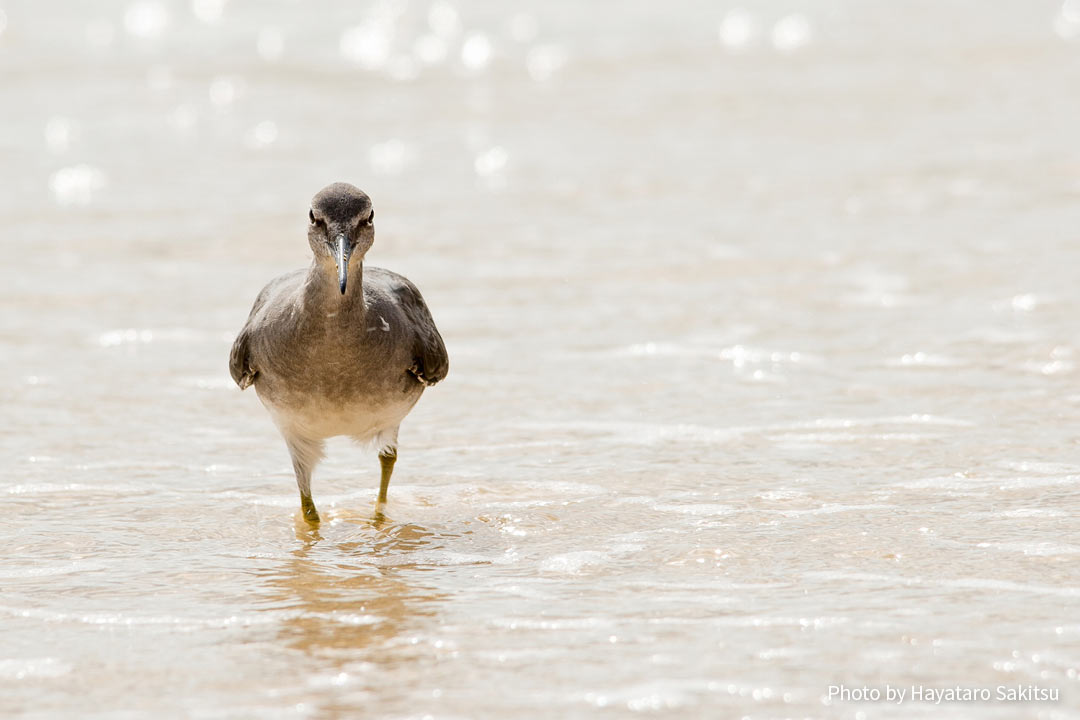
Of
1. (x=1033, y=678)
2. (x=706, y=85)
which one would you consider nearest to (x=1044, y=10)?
(x=706, y=85)

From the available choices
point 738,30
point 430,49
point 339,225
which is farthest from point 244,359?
point 738,30

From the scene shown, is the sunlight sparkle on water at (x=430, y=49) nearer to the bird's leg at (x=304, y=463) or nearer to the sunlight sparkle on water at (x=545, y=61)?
the sunlight sparkle on water at (x=545, y=61)

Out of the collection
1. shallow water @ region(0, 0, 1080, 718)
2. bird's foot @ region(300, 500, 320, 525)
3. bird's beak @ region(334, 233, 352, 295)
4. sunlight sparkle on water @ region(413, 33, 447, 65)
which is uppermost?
bird's beak @ region(334, 233, 352, 295)

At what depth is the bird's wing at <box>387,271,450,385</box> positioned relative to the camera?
288 inches

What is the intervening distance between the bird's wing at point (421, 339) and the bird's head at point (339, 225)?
0.57m

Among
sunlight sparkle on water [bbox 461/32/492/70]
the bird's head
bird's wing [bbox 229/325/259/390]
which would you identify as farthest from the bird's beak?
sunlight sparkle on water [bbox 461/32/492/70]

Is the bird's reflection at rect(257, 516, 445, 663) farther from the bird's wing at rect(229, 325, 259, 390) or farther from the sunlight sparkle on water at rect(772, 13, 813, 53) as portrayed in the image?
the sunlight sparkle on water at rect(772, 13, 813, 53)

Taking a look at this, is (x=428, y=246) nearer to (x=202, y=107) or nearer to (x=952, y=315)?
(x=952, y=315)

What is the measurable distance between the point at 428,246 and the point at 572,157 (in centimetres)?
307

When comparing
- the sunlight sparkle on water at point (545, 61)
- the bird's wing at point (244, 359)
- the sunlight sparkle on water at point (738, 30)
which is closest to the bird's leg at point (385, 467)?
the bird's wing at point (244, 359)

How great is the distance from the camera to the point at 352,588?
611cm

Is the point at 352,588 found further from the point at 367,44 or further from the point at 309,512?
the point at 367,44

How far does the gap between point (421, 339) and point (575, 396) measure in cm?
149

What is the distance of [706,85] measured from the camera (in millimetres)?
17109
